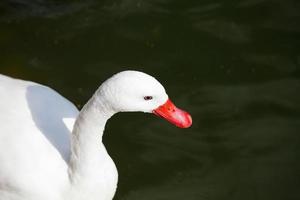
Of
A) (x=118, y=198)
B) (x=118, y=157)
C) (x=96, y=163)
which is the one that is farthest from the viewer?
(x=118, y=157)

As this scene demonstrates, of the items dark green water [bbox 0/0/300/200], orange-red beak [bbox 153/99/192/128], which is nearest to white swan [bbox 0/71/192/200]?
orange-red beak [bbox 153/99/192/128]

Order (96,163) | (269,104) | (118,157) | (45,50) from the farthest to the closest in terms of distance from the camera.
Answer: (45,50)
(269,104)
(118,157)
(96,163)

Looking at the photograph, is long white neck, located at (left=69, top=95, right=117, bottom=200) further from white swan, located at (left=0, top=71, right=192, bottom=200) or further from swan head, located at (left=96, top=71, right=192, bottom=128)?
swan head, located at (left=96, top=71, right=192, bottom=128)

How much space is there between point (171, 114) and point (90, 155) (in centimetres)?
73

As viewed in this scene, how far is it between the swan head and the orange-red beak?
6cm

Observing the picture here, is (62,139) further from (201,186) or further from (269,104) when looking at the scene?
(269,104)

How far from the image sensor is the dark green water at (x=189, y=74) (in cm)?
612

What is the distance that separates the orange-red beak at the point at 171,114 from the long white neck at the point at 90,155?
0.38 m

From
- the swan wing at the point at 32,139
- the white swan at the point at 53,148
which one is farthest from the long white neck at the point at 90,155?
the swan wing at the point at 32,139

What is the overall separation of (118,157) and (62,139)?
1.36 meters

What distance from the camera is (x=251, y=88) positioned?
695 centimetres

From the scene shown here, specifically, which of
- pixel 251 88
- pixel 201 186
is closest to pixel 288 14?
pixel 251 88

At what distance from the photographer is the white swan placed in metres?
4.50

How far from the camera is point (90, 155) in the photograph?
4676 millimetres
